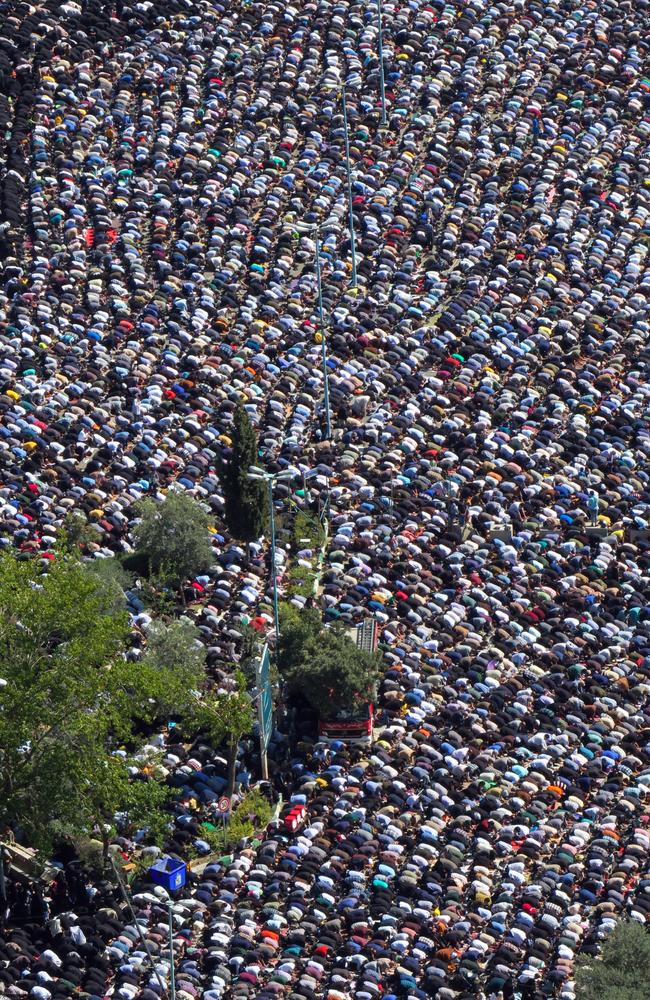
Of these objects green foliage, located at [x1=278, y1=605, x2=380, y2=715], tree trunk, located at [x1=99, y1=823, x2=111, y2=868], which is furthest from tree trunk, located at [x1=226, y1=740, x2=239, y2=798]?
tree trunk, located at [x1=99, y1=823, x2=111, y2=868]

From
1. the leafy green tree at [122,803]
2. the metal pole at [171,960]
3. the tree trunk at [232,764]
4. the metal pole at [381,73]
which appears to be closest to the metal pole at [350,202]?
the metal pole at [381,73]

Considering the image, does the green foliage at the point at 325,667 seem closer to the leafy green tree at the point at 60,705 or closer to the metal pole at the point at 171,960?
the leafy green tree at the point at 60,705

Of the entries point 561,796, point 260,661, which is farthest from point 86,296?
point 561,796

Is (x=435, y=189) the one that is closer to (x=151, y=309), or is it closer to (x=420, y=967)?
(x=151, y=309)

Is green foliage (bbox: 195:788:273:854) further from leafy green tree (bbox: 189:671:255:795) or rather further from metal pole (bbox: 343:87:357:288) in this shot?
metal pole (bbox: 343:87:357:288)

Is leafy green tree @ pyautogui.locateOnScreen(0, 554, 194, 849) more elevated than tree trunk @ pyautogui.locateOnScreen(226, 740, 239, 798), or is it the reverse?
leafy green tree @ pyautogui.locateOnScreen(0, 554, 194, 849)

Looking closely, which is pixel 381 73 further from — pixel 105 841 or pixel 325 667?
pixel 105 841

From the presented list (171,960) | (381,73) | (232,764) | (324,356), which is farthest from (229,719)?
(381,73)
